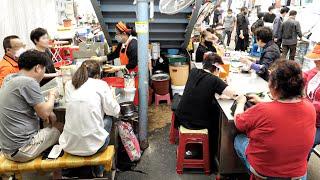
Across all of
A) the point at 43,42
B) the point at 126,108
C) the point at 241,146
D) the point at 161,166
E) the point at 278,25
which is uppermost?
the point at 278,25

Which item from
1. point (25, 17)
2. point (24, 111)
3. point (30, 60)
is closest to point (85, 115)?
point (24, 111)

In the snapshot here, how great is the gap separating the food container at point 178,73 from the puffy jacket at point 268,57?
5.48 ft

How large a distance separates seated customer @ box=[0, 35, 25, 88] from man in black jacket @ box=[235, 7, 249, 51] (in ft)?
24.8

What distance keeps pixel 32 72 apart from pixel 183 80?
10.5 ft

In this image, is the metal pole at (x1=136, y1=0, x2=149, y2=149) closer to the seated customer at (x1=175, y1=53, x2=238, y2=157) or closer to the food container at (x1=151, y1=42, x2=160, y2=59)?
the seated customer at (x1=175, y1=53, x2=238, y2=157)

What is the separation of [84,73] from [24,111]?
0.56 meters

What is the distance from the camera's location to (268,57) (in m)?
3.62

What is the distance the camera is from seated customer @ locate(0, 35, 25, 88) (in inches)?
129

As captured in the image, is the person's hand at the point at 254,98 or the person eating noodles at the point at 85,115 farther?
the person's hand at the point at 254,98

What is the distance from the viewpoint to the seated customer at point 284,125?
1.86 metres

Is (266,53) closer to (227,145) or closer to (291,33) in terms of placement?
(227,145)

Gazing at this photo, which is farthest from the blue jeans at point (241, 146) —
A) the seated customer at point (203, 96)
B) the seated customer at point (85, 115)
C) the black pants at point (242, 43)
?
the black pants at point (242, 43)

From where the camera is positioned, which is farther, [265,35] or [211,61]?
[265,35]

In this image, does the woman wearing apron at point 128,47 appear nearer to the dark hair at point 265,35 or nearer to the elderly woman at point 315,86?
the dark hair at point 265,35
